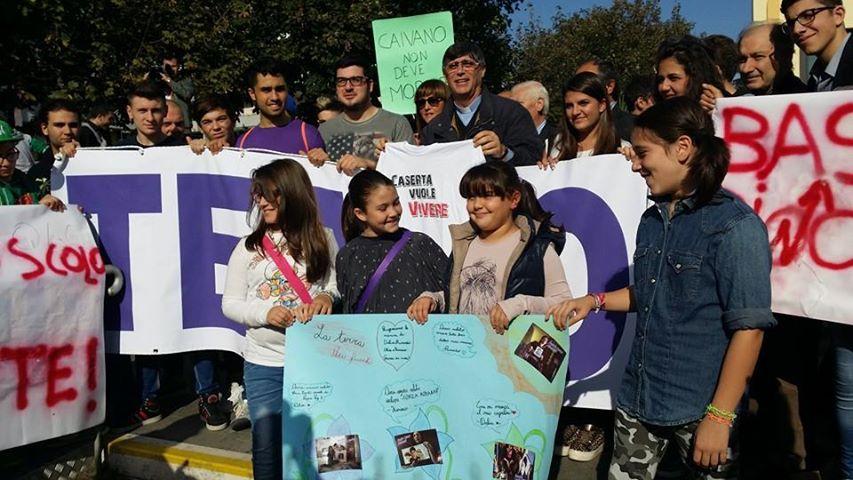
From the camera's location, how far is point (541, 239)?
3.22m

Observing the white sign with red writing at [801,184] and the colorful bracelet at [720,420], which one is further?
the white sign with red writing at [801,184]

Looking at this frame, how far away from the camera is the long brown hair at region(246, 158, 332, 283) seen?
3.40 metres

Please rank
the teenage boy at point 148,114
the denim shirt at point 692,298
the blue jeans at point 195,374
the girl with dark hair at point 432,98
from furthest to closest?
the girl with dark hair at point 432,98, the teenage boy at point 148,114, the blue jeans at point 195,374, the denim shirt at point 692,298

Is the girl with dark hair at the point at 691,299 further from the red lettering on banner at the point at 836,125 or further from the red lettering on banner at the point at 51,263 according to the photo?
the red lettering on banner at the point at 51,263

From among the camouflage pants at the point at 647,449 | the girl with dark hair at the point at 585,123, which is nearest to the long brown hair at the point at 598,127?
the girl with dark hair at the point at 585,123

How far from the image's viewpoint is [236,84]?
1175 centimetres

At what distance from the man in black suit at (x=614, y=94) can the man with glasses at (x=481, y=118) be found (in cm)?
63

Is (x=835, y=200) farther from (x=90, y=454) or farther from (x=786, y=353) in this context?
(x=90, y=454)

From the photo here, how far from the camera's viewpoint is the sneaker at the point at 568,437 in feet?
13.5

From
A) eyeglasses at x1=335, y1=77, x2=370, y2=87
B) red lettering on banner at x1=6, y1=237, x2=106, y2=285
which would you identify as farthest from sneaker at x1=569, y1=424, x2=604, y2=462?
red lettering on banner at x1=6, y1=237, x2=106, y2=285

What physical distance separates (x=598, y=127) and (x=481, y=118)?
0.70m

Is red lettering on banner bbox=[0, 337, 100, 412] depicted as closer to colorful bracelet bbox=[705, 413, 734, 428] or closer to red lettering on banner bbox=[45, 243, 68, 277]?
red lettering on banner bbox=[45, 243, 68, 277]

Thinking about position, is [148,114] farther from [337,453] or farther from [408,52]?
[337,453]

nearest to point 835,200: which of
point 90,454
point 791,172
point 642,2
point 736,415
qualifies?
point 791,172
